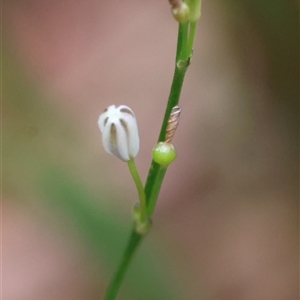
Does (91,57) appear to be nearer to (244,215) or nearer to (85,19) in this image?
(85,19)

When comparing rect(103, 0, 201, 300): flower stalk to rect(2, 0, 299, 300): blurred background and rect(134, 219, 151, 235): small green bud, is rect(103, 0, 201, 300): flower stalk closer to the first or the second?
rect(134, 219, 151, 235): small green bud

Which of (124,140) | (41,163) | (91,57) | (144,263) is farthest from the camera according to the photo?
(91,57)

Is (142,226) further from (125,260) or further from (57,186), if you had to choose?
(57,186)

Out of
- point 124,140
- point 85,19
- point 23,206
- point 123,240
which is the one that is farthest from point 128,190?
point 124,140

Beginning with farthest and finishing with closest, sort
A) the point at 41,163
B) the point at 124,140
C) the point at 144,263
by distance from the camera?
1. the point at 41,163
2. the point at 144,263
3. the point at 124,140

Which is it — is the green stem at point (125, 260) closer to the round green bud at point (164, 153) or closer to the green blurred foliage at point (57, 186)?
the round green bud at point (164, 153)

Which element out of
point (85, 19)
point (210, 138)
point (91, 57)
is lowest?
point (210, 138)

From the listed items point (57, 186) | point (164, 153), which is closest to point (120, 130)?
point (164, 153)
